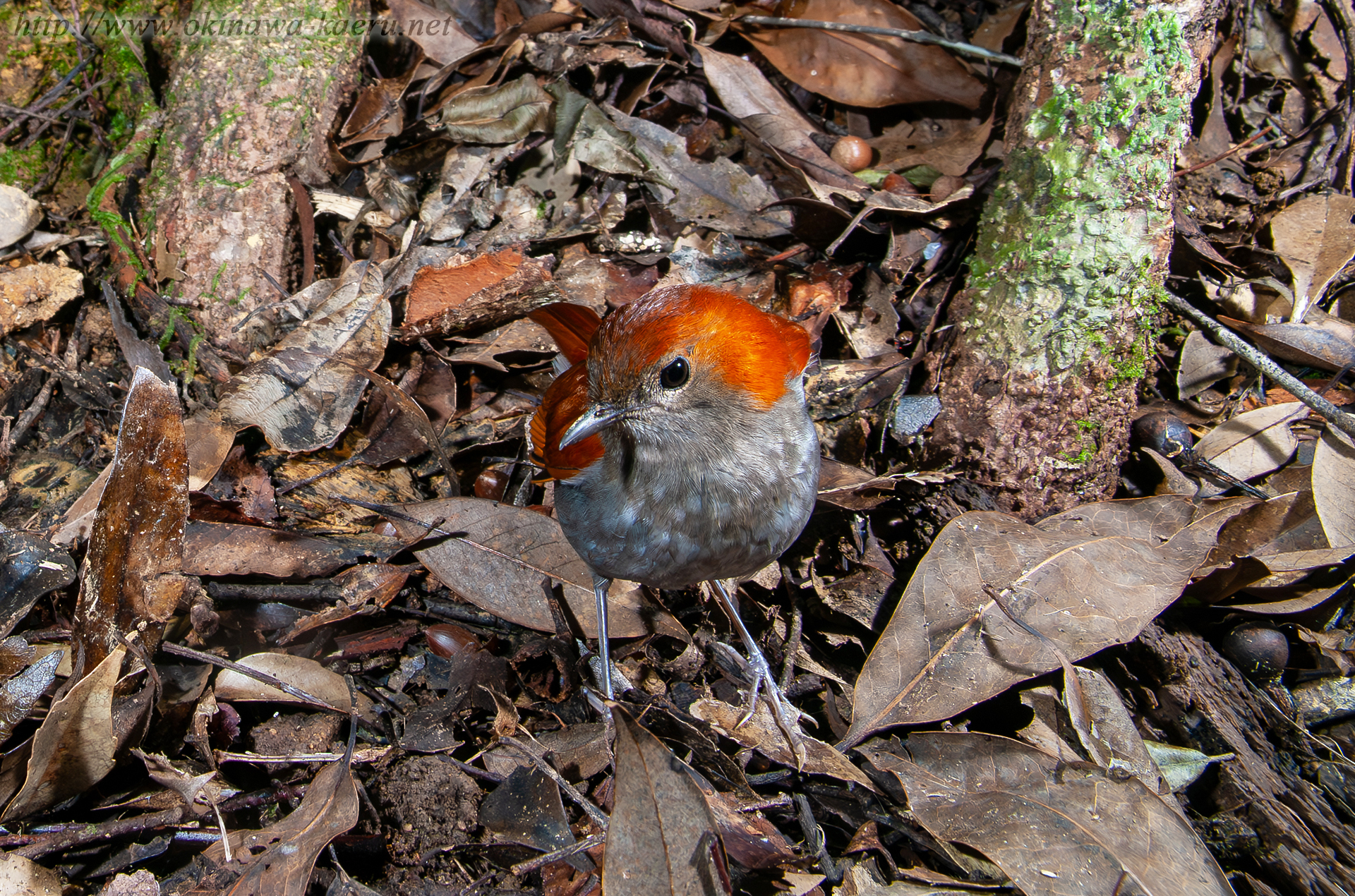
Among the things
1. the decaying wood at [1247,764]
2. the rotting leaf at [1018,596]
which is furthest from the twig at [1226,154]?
the decaying wood at [1247,764]

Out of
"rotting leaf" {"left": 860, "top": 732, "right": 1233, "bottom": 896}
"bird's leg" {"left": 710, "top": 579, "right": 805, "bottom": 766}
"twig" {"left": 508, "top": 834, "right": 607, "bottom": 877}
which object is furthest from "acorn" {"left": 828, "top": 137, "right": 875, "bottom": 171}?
"twig" {"left": 508, "top": 834, "right": 607, "bottom": 877}

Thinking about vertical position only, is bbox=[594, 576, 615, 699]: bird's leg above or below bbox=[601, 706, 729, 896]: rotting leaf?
below

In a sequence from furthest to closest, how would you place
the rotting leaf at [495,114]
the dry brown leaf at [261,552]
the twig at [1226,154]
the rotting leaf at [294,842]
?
the rotting leaf at [495,114] → the twig at [1226,154] → the dry brown leaf at [261,552] → the rotting leaf at [294,842]

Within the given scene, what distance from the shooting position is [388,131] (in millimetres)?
3963

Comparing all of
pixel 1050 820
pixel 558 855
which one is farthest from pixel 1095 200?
pixel 558 855

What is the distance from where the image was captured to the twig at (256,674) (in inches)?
103

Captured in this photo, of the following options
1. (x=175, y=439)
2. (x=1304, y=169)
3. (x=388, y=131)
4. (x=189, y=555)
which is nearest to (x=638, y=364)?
(x=175, y=439)

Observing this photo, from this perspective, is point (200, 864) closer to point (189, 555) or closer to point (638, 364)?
point (189, 555)

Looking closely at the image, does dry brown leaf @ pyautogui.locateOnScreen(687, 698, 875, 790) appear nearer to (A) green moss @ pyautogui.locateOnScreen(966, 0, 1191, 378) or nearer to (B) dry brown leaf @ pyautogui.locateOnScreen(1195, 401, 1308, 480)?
(A) green moss @ pyautogui.locateOnScreen(966, 0, 1191, 378)

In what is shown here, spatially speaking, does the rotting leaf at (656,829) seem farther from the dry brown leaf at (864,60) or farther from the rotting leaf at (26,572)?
the dry brown leaf at (864,60)

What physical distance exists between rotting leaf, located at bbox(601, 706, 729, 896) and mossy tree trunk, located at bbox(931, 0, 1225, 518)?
1.64 meters

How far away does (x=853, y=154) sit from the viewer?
3.90 metres

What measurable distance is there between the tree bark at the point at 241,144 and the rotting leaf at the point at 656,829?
2.49 meters

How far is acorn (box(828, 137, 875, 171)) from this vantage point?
3904 millimetres
